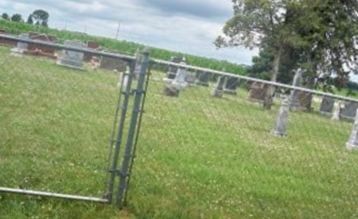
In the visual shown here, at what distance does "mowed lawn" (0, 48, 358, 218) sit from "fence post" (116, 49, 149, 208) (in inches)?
9.5

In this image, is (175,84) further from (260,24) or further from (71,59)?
(260,24)

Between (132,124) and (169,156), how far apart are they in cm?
379

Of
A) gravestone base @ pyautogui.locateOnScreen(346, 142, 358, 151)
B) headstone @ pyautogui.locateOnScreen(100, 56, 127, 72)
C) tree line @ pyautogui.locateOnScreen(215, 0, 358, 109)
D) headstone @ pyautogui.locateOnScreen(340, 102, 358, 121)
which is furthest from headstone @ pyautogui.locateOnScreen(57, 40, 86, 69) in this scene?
tree line @ pyautogui.locateOnScreen(215, 0, 358, 109)

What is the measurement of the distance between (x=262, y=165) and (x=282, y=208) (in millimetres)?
2982

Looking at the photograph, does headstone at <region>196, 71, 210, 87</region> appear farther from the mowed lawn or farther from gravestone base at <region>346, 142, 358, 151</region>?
gravestone base at <region>346, 142, 358, 151</region>

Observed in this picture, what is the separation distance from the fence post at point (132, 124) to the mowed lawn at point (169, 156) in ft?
0.80

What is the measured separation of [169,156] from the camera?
445 inches

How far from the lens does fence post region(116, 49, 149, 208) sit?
7.40m

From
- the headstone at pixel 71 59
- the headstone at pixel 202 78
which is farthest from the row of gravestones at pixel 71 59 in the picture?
the headstone at pixel 202 78

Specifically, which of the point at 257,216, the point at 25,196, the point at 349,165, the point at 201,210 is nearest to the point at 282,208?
the point at 257,216

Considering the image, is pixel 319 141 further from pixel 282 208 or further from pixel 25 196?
pixel 25 196

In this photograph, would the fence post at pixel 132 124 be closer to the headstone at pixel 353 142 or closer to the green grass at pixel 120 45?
the headstone at pixel 353 142

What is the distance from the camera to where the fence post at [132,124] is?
740cm

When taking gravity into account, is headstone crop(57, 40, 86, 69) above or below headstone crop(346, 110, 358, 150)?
above
